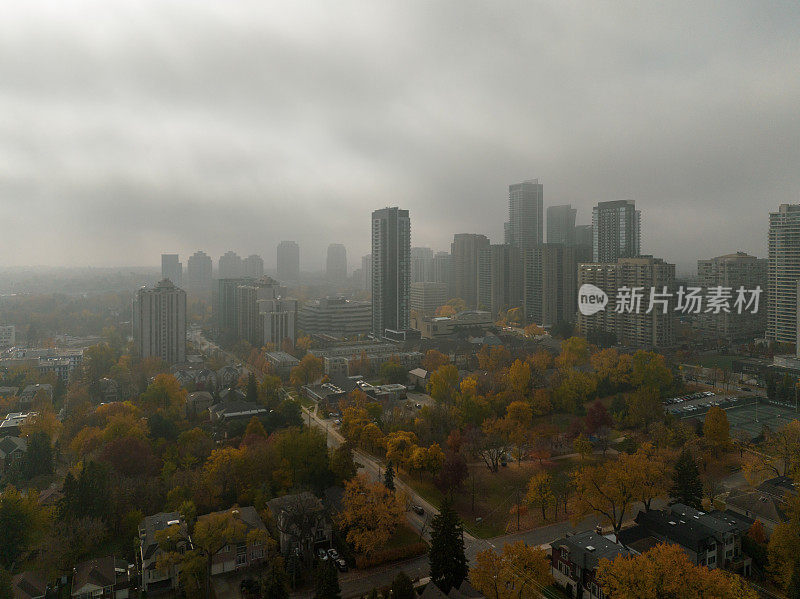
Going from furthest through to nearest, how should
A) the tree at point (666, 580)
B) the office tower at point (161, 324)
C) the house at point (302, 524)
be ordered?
the office tower at point (161, 324), the house at point (302, 524), the tree at point (666, 580)

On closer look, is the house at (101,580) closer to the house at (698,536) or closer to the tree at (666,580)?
the tree at (666,580)

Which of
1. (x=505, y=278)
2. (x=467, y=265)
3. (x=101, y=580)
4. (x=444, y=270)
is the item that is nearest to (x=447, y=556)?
(x=101, y=580)

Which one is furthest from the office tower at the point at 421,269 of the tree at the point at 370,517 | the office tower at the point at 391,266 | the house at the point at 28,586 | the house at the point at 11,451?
the house at the point at 28,586

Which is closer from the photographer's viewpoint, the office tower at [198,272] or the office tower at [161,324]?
the office tower at [161,324]

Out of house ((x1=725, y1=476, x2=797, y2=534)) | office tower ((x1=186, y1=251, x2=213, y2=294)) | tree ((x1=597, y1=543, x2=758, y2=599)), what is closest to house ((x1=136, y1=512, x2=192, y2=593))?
tree ((x1=597, y1=543, x2=758, y2=599))

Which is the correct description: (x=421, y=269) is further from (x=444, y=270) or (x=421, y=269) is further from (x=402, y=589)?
(x=402, y=589)

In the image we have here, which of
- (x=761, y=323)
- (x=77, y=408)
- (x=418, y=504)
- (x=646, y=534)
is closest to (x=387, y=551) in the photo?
(x=418, y=504)

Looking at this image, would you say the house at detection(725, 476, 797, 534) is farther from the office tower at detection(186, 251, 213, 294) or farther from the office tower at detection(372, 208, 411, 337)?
the office tower at detection(186, 251, 213, 294)

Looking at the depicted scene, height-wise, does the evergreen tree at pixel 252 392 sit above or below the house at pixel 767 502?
above
